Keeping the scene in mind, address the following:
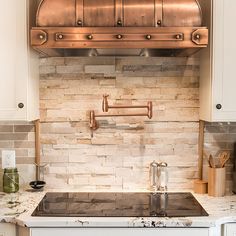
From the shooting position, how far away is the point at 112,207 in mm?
2270

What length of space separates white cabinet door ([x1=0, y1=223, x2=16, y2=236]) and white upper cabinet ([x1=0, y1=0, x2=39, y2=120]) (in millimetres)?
616

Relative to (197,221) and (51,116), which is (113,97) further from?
(197,221)

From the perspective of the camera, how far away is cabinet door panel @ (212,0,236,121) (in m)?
2.29

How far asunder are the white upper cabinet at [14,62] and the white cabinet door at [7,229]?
0.62 metres

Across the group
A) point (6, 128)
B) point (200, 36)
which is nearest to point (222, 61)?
point (200, 36)

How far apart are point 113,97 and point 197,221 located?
1.03m

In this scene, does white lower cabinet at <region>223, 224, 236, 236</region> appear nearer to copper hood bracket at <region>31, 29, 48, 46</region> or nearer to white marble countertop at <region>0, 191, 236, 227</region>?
white marble countertop at <region>0, 191, 236, 227</region>

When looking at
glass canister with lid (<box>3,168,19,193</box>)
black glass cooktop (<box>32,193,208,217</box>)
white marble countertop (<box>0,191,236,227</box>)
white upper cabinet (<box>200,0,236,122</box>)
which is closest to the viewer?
white marble countertop (<box>0,191,236,227</box>)

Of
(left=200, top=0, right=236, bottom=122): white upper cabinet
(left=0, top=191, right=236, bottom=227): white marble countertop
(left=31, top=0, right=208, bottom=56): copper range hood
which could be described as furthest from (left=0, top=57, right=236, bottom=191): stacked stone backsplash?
(left=0, top=191, right=236, bottom=227): white marble countertop

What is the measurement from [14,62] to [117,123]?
80cm

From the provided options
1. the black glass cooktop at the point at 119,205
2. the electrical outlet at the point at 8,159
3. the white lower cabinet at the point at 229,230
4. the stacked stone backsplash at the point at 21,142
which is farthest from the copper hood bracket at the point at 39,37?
the white lower cabinet at the point at 229,230

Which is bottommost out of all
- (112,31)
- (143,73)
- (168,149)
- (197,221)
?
(197,221)

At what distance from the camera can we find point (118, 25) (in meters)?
2.21

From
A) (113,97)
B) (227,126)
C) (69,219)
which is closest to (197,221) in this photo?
(69,219)
